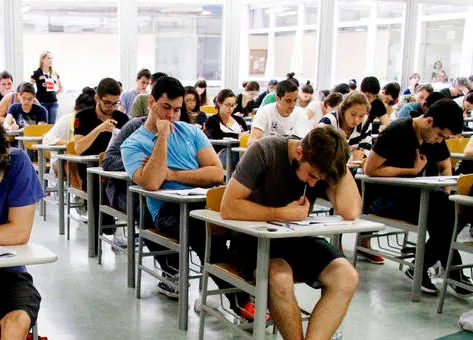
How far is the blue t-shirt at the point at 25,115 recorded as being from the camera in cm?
→ 696

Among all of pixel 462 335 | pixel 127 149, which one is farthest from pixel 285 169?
pixel 462 335

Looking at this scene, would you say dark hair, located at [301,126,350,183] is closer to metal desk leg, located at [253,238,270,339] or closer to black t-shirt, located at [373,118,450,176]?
metal desk leg, located at [253,238,270,339]

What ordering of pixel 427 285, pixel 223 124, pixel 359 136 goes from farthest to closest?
1. pixel 223 124
2. pixel 359 136
3. pixel 427 285

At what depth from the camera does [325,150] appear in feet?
8.18

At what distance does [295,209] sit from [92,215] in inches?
91.5

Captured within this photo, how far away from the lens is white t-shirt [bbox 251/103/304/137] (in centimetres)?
544

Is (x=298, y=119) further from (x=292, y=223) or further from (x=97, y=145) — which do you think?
(x=292, y=223)

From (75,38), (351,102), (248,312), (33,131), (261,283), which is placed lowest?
(248,312)

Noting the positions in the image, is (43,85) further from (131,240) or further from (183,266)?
(183,266)

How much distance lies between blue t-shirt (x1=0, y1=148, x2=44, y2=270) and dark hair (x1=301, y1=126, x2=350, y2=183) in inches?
42.4

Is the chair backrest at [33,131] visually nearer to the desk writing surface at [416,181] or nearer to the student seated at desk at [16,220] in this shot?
the desk writing surface at [416,181]

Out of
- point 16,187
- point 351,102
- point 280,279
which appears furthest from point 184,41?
point 16,187

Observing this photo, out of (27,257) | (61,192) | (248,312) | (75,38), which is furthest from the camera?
(75,38)

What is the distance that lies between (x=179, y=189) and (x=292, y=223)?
103cm
